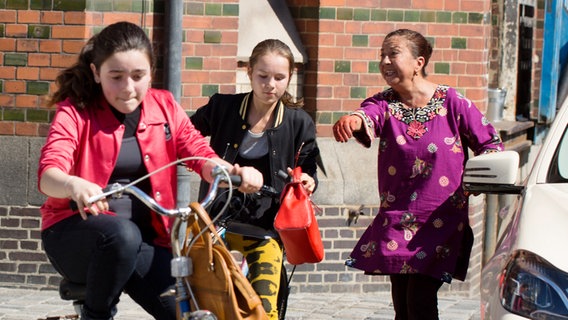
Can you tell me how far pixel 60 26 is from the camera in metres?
A: 8.68

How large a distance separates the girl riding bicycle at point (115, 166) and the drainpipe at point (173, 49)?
361cm

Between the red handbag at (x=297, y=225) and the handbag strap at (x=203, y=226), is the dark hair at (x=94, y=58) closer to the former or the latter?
the handbag strap at (x=203, y=226)

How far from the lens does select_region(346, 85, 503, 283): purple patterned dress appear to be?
627 centimetres

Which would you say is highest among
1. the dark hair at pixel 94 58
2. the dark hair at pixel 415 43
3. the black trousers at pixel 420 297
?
the dark hair at pixel 415 43

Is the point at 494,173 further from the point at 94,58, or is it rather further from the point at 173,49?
the point at 173,49

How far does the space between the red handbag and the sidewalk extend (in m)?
2.53

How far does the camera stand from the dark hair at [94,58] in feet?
15.6

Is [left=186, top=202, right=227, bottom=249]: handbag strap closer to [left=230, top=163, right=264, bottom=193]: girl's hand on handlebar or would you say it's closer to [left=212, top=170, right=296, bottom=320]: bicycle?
[left=230, top=163, right=264, bottom=193]: girl's hand on handlebar

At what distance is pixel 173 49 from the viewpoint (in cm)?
863

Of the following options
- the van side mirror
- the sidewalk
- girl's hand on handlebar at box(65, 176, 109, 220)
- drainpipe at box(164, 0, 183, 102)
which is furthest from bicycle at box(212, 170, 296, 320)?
drainpipe at box(164, 0, 183, 102)

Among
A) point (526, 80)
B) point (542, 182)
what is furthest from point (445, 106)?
point (526, 80)

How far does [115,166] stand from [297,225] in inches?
46.1

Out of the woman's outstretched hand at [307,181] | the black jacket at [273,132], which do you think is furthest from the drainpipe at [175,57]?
the woman's outstretched hand at [307,181]

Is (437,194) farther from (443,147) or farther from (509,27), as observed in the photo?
(509,27)
